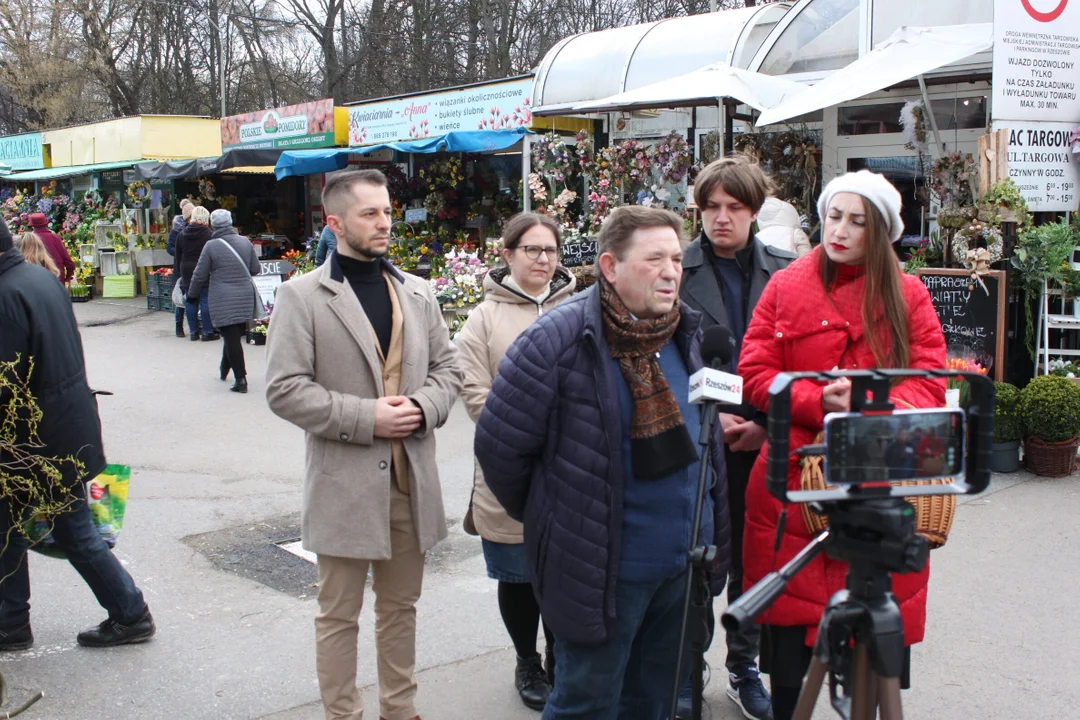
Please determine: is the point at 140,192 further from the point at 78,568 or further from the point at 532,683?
the point at 532,683

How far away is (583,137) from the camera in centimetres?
1113

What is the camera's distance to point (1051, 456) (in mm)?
6609

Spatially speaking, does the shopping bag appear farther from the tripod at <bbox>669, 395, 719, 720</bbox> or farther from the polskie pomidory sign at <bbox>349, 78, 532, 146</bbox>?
the polskie pomidory sign at <bbox>349, 78, 532, 146</bbox>

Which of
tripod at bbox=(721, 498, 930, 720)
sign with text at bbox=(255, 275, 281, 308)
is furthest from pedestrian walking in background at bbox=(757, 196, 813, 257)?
sign with text at bbox=(255, 275, 281, 308)

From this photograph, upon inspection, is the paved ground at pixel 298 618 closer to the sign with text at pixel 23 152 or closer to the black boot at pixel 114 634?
the black boot at pixel 114 634

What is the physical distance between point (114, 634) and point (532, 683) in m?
1.78

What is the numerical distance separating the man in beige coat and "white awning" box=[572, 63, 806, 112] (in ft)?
19.3

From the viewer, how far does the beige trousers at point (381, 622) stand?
3320mm

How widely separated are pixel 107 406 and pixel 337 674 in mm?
7157

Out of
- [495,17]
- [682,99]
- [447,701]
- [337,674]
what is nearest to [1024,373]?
[682,99]

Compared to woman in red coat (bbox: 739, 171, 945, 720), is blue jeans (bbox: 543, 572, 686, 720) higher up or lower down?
lower down

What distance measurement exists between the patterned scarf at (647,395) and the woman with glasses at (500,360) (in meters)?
1.05

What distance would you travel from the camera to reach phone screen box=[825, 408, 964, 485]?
5.91 ft

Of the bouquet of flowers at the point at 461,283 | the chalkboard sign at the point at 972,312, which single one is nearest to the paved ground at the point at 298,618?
the chalkboard sign at the point at 972,312
